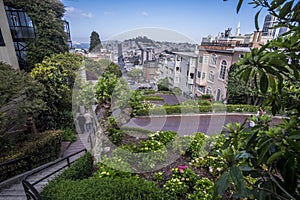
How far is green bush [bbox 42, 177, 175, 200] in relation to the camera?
246cm

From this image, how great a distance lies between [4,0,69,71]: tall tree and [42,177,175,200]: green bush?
8.13 meters

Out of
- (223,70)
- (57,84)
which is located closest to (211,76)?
(223,70)

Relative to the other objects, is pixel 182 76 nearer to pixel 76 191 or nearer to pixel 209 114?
pixel 209 114

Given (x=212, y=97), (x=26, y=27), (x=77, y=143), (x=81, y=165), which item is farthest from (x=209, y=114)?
(x=26, y=27)

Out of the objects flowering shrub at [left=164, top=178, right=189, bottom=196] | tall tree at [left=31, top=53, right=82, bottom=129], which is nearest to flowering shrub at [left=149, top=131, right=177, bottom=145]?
flowering shrub at [left=164, top=178, right=189, bottom=196]

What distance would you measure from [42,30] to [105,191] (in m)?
9.66

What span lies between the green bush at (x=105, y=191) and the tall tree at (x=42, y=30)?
8.13 metres

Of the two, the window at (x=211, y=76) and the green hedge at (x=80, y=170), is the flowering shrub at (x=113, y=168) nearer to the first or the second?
the green hedge at (x=80, y=170)

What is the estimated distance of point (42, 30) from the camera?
8.63m

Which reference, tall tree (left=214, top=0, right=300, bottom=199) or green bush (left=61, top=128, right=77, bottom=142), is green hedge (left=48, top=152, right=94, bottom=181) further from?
green bush (left=61, top=128, right=77, bottom=142)

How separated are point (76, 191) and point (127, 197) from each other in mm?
883

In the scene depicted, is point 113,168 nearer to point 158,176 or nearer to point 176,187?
point 158,176

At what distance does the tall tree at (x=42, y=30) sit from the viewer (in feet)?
26.8

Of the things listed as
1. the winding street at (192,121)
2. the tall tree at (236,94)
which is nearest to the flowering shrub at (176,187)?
the winding street at (192,121)
